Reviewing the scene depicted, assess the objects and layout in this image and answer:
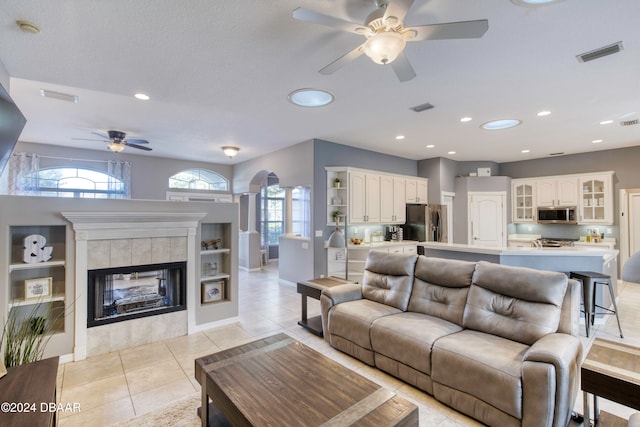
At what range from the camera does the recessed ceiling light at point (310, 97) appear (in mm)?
3486

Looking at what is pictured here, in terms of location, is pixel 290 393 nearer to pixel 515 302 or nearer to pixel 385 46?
pixel 515 302

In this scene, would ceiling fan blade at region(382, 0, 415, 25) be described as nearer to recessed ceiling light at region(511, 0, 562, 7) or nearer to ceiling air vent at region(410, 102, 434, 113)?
recessed ceiling light at region(511, 0, 562, 7)

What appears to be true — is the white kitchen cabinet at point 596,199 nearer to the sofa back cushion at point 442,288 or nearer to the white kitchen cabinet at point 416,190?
the white kitchen cabinet at point 416,190

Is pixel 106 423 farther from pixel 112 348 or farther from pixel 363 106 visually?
pixel 363 106

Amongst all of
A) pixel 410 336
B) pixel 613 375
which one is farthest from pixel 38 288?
pixel 613 375

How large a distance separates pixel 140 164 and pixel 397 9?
7.16m

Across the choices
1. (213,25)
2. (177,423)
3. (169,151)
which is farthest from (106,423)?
(169,151)

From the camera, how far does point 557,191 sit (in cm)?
727

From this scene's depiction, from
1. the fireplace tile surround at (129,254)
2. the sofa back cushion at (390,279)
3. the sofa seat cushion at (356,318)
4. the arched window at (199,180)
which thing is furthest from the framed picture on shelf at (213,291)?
the arched window at (199,180)

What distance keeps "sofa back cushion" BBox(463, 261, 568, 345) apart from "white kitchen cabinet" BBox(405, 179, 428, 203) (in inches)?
172

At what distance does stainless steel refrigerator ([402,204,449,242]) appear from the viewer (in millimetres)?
6840

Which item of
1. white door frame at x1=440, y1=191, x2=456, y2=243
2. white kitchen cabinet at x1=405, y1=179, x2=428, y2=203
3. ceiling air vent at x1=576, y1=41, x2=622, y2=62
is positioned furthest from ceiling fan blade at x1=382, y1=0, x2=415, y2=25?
white door frame at x1=440, y1=191, x2=456, y2=243

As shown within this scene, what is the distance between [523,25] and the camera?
2234 millimetres

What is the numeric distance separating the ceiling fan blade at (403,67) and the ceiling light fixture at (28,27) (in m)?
2.71
